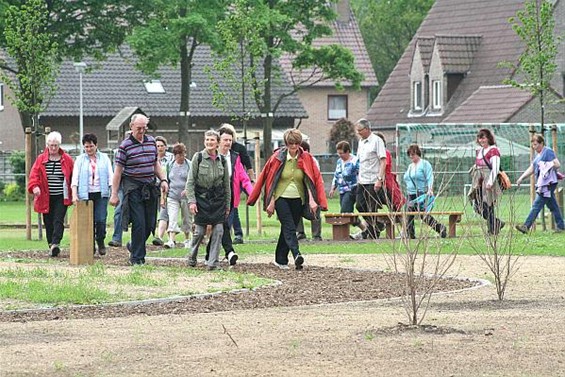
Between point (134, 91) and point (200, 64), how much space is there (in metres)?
3.37

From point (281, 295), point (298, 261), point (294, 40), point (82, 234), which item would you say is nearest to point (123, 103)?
point (294, 40)

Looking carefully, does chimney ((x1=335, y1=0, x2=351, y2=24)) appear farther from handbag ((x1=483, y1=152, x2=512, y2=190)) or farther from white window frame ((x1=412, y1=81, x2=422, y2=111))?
handbag ((x1=483, y1=152, x2=512, y2=190))

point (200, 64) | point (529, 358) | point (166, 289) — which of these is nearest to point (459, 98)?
point (200, 64)

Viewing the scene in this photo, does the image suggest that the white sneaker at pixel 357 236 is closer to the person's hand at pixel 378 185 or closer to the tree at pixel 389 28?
the person's hand at pixel 378 185

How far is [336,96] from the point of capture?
259 ft

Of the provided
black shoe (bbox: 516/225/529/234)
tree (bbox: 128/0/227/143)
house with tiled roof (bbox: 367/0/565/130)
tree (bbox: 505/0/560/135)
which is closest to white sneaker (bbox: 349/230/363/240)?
black shoe (bbox: 516/225/529/234)

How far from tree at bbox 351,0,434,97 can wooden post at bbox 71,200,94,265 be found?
6987 cm

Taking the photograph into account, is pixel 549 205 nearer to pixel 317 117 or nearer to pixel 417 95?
pixel 417 95

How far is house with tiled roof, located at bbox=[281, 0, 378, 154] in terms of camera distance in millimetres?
77750

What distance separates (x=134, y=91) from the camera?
6875 centimetres

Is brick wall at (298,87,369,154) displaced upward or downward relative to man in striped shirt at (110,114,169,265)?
upward

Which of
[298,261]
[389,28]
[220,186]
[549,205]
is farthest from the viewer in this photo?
[389,28]

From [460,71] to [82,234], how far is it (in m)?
45.0

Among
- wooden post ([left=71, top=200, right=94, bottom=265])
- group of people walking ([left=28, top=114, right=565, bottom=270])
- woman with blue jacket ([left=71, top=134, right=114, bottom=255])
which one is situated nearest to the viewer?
group of people walking ([left=28, top=114, right=565, bottom=270])
